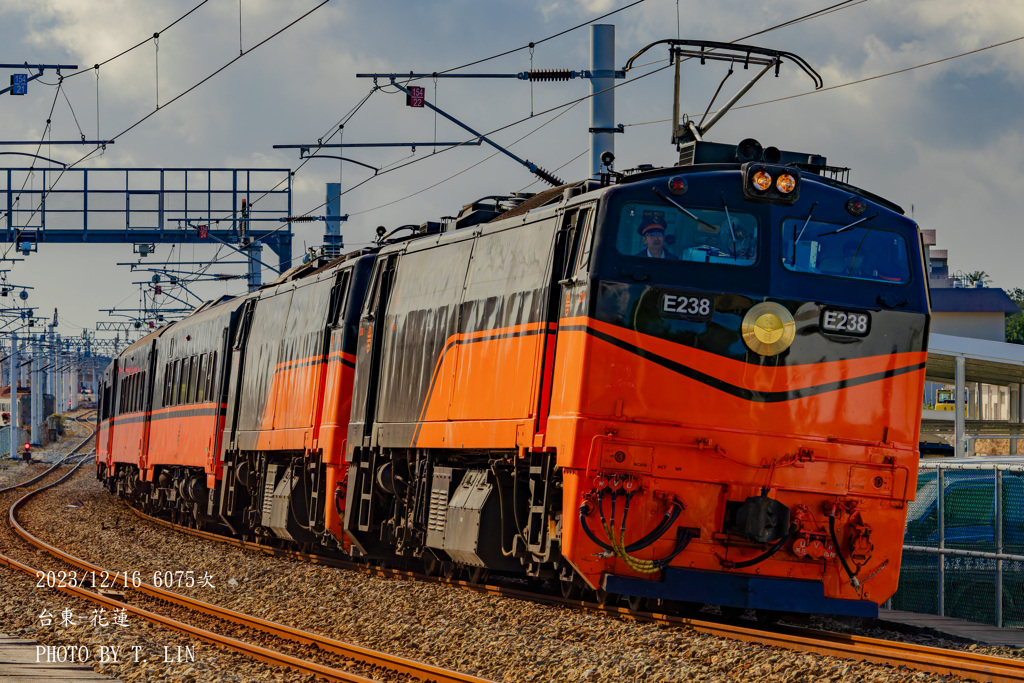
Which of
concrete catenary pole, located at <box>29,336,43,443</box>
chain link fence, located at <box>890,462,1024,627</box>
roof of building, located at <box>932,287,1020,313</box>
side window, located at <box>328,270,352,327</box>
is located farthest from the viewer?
concrete catenary pole, located at <box>29,336,43,443</box>

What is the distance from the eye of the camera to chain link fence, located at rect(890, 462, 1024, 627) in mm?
13320

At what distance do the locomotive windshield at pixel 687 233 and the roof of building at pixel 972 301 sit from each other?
55649 millimetres

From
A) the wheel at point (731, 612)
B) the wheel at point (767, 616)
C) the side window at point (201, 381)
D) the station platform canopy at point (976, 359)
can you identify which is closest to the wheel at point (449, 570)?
the wheel at point (731, 612)

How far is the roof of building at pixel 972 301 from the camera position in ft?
209

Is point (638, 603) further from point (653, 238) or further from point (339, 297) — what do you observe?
point (339, 297)

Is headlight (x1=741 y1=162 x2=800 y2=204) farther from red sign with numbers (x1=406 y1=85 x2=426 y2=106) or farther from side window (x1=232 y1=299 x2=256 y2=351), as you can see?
side window (x1=232 y1=299 x2=256 y2=351)

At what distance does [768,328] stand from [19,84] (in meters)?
16.8

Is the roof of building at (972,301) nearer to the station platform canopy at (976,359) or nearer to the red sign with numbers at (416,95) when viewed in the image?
the station platform canopy at (976,359)

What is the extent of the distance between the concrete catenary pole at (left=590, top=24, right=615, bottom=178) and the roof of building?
50.2 meters

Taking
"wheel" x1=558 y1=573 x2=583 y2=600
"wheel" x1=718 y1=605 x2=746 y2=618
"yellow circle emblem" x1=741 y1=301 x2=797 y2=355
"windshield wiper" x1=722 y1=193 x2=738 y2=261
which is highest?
"windshield wiper" x1=722 y1=193 x2=738 y2=261

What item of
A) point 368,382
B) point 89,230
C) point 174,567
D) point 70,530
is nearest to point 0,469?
point 89,230

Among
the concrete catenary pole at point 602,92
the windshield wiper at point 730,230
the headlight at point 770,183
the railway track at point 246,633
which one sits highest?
the concrete catenary pole at point 602,92

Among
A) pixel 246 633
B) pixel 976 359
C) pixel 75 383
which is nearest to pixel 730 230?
pixel 246 633

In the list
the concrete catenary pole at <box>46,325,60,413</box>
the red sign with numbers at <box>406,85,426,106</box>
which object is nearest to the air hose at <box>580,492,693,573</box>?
the red sign with numbers at <box>406,85,426,106</box>
